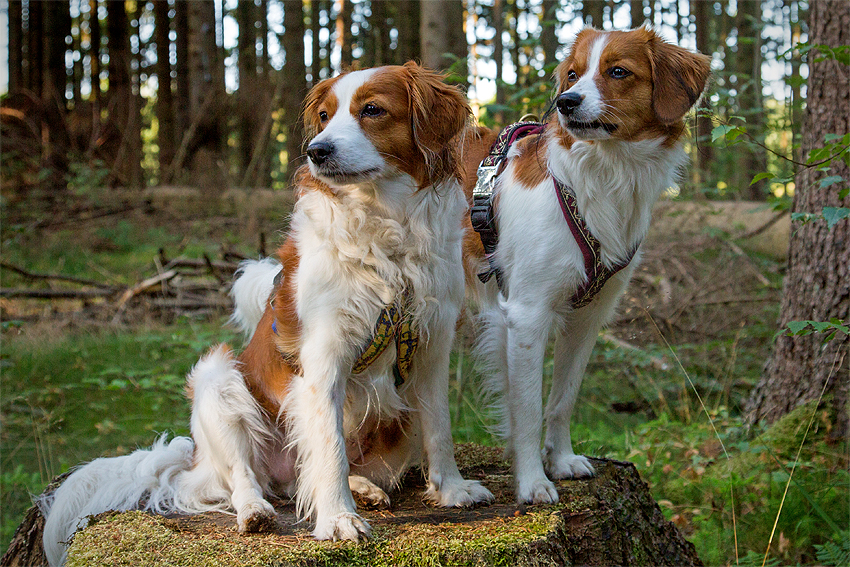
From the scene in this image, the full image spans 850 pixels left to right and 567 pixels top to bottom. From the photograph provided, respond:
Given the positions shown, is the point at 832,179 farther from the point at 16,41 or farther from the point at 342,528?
the point at 16,41

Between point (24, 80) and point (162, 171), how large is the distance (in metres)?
8.52

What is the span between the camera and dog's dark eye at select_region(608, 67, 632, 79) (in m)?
2.46

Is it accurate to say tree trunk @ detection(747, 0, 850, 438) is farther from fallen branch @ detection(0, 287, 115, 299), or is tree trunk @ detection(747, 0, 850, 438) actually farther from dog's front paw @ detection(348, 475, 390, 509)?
fallen branch @ detection(0, 287, 115, 299)

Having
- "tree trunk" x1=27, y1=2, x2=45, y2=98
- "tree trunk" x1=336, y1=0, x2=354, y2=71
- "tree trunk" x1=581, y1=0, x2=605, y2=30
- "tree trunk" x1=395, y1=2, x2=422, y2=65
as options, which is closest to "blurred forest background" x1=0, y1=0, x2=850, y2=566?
"tree trunk" x1=336, y1=0, x2=354, y2=71

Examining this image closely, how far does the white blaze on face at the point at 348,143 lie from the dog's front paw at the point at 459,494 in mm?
1154

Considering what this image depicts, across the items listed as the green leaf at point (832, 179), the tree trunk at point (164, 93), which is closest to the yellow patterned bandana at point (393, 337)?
the green leaf at point (832, 179)

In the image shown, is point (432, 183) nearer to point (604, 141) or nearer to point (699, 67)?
point (604, 141)

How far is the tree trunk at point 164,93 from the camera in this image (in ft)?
50.1

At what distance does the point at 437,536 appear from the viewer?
213cm

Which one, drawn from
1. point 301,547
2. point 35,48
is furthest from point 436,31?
point 35,48

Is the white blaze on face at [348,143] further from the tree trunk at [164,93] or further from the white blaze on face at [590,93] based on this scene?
the tree trunk at [164,93]

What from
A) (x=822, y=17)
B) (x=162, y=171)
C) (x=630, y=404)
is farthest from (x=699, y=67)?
(x=162, y=171)

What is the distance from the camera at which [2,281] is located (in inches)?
294

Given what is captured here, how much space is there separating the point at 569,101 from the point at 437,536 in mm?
1516
